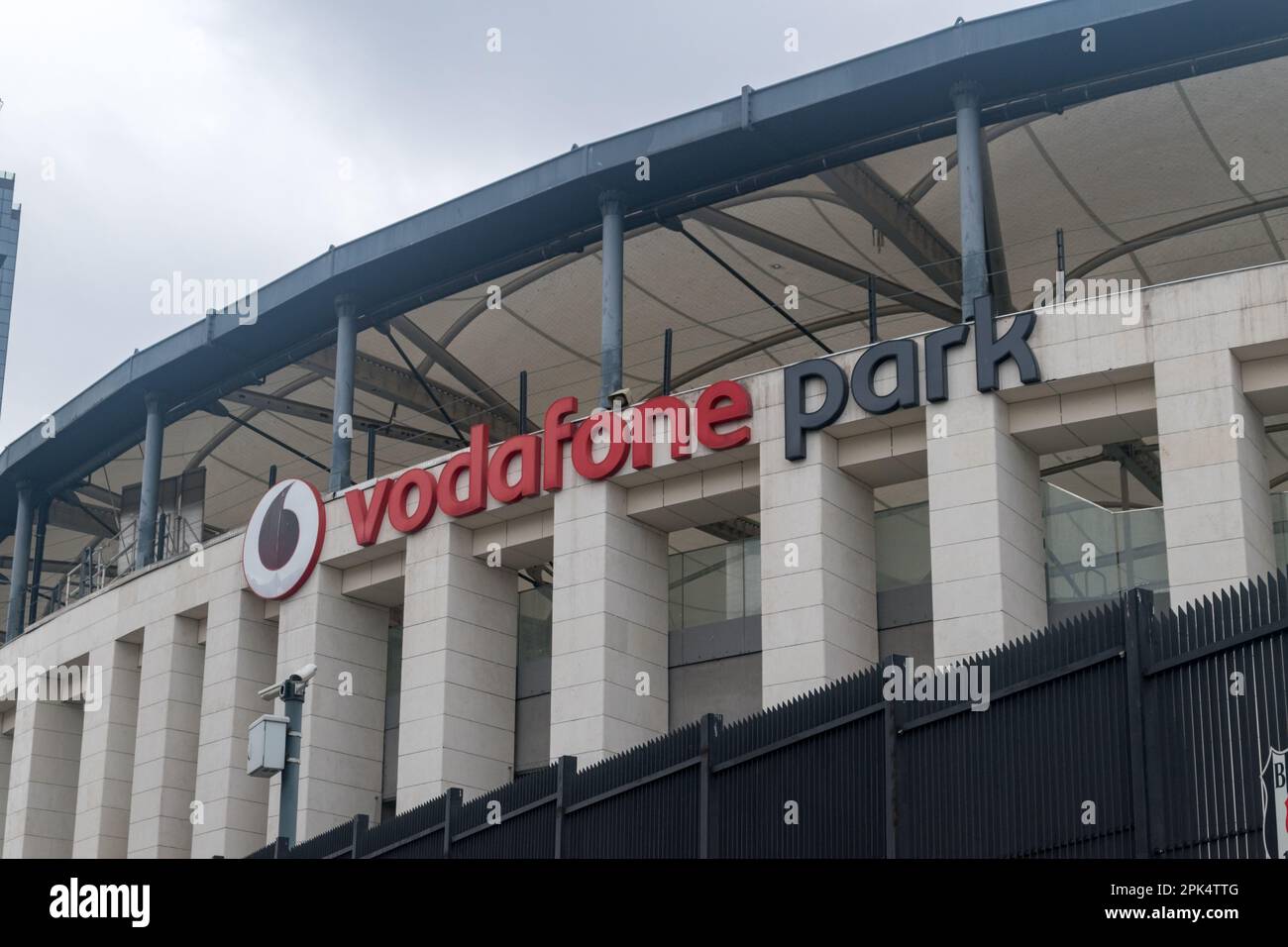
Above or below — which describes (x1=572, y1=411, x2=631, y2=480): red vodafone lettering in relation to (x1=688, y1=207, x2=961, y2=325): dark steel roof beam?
below

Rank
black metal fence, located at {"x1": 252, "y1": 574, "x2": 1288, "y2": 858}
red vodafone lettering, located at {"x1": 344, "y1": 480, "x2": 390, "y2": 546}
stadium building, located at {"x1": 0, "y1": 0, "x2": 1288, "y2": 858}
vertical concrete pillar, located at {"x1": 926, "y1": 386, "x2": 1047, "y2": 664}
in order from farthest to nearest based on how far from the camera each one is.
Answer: red vodafone lettering, located at {"x1": 344, "y1": 480, "x2": 390, "y2": 546}, stadium building, located at {"x1": 0, "y1": 0, "x2": 1288, "y2": 858}, vertical concrete pillar, located at {"x1": 926, "y1": 386, "x2": 1047, "y2": 664}, black metal fence, located at {"x1": 252, "y1": 574, "x2": 1288, "y2": 858}

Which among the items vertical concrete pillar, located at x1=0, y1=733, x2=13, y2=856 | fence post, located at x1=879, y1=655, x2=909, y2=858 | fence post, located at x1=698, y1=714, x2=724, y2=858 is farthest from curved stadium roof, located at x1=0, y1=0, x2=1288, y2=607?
fence post, located at x1=879, y1=655, x2=909, y2=858

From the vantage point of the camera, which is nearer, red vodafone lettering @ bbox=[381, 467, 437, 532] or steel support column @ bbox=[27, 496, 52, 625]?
red vodafone lettering @ bbox=[381, 467, 437, 532]

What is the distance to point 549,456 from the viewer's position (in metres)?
32.5

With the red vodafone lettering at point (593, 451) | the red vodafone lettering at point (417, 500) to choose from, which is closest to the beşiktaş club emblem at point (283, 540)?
the red vodafone lettering at point (417, 500)

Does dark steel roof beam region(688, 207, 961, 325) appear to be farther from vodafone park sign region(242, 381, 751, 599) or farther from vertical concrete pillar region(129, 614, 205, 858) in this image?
vertical concrete pillar region(129, 614, 205, 858)

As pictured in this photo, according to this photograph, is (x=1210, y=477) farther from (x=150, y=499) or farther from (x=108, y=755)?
(x=150, y=499)

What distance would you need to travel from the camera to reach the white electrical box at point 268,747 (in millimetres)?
22578

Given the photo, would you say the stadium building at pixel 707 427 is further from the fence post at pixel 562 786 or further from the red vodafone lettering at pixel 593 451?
the fence post at pixel 562 786

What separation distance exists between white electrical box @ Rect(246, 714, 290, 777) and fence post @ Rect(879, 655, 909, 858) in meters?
8.18

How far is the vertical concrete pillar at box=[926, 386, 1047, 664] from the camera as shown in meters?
26.6

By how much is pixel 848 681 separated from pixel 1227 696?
16.5 feet

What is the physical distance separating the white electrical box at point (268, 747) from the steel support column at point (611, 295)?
11.9 meters

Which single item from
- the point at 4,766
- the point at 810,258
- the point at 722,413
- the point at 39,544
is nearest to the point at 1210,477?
the point at 722,413
